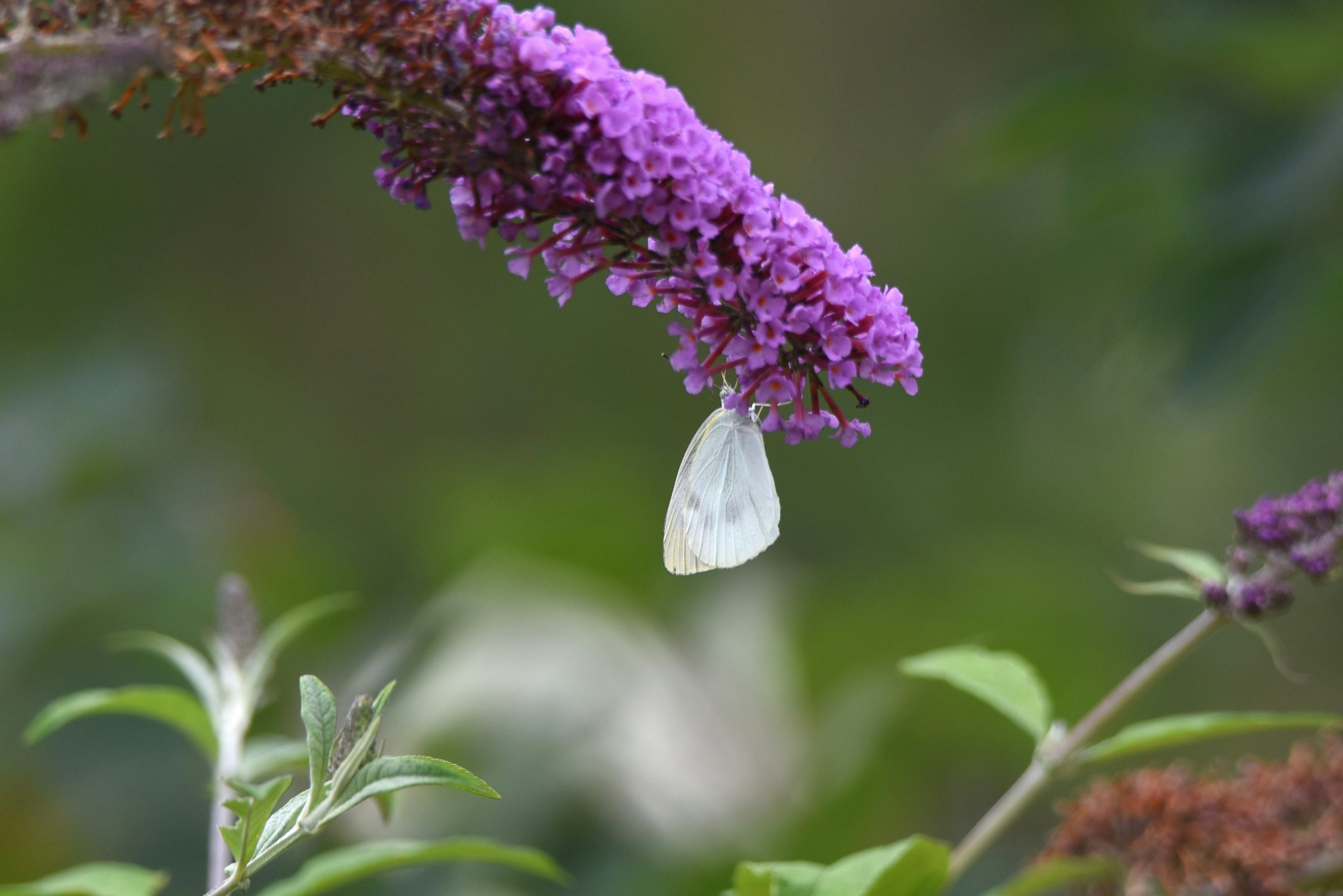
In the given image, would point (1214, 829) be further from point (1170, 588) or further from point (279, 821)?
point (279, 821)

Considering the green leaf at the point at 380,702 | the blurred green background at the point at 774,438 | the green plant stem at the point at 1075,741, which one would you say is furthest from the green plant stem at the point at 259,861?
the blurred green background at the point at 774,438

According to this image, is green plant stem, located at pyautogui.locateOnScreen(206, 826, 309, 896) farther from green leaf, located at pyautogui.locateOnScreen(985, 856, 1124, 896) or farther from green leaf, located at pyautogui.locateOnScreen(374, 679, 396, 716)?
green leaf, located at pyautogui.locateOnScreen(985, 856, 1124, 896)

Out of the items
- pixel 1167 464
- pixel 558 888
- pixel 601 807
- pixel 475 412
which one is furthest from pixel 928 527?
pixel 558 888

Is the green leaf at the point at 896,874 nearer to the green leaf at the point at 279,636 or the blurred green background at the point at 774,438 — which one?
the green leaf at the point at 279,636

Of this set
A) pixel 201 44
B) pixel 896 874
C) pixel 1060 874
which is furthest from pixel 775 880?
pixel 201 44

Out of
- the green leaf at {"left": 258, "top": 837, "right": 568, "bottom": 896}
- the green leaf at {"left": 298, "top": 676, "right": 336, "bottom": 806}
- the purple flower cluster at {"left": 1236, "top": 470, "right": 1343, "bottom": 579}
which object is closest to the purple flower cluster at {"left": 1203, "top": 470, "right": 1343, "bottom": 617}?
the purple flower cluster at {"left": 1236, "top": 470, "right": 1343, "bottom": 579}
